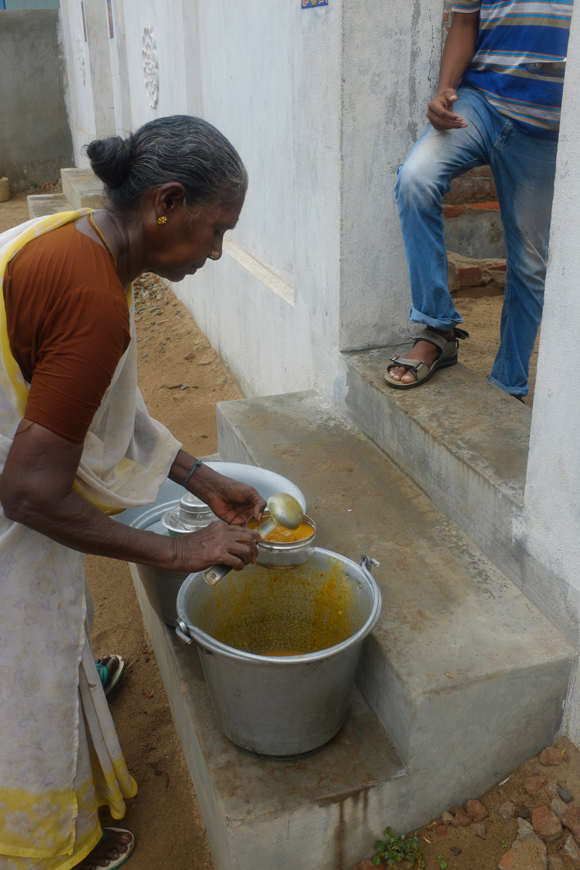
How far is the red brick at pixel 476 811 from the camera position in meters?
1.93

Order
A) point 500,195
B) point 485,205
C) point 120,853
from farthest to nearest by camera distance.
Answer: point 485,205
point 500,195
point 120,853

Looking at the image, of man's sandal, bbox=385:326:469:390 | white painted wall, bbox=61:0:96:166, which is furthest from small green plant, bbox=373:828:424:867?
white painted wall, bbox=61:0:96:166

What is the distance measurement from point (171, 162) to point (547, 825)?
1.75 meters

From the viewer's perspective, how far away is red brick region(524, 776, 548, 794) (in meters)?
1.94

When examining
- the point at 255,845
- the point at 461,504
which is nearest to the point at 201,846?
the point at 255,845

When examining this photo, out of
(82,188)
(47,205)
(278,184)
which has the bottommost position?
(47,205)

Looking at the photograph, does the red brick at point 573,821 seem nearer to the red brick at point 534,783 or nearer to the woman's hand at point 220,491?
the red brick at point 534,783

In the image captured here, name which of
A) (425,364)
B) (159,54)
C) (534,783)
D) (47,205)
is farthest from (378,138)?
(47,205)

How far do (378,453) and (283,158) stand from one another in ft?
5.86

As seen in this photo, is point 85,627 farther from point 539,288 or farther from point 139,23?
point 139,23

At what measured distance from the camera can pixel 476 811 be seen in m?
1.93

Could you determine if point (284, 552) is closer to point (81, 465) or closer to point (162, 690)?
point (81, 465)

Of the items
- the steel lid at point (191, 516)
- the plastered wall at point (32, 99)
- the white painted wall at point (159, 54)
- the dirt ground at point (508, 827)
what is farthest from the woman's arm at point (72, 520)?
the plastered wall at point (32, 99)

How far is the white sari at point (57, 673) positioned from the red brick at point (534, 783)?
1095 millimetres
